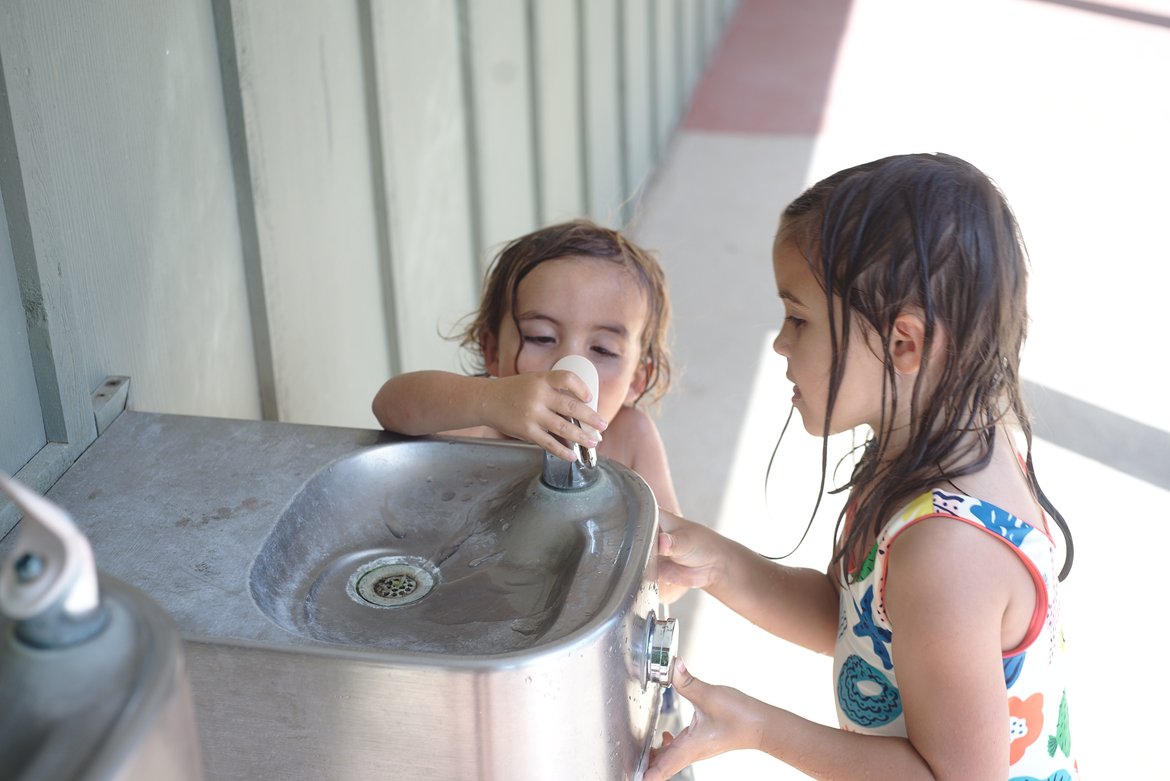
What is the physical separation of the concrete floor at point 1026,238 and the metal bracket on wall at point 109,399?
1353 millimetres

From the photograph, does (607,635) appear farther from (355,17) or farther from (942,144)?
(942,144)

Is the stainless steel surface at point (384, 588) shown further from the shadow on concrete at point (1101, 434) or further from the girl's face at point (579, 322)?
the shadow on concrete at point (1101, 434)

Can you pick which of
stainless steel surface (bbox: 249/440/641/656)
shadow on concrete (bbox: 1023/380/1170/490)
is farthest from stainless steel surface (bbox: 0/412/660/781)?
shadow on concrete (bbox: 1023/380/1170/490)

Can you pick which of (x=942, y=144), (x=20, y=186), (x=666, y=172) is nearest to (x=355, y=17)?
(x=20, y=186)

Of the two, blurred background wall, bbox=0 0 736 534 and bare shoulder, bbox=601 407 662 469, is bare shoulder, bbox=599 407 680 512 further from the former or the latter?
blurred background wall, bbox=0 0 736 534

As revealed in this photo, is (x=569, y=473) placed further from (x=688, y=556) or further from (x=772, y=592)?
(x=772, y=592)

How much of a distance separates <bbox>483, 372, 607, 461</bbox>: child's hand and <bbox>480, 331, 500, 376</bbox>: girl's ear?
0.56 m

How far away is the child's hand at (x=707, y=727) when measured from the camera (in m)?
1.33

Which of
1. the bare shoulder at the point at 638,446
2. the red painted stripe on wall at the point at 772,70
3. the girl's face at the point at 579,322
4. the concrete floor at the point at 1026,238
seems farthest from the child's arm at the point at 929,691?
the red painted stripe on wall at the point at 772,70

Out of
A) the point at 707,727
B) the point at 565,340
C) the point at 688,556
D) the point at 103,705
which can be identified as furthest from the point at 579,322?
the point at 103,705

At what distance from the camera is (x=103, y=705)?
61 centimetres

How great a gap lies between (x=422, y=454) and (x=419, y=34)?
52.5 inches

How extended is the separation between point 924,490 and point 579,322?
54cm

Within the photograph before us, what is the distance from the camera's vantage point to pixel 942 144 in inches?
217
